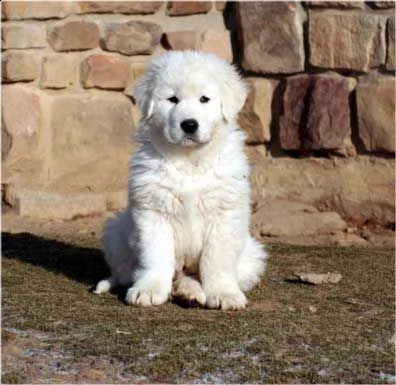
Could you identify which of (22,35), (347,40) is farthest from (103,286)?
(347,40)

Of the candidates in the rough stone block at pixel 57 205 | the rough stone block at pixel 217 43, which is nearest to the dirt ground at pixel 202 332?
the rough stone block at pixel 57 205

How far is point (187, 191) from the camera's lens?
4.54 meters

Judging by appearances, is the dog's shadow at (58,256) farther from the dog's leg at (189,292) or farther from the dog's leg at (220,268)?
the dog's leg at (220,268)

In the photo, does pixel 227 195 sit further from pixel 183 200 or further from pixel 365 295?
pixel 365 295

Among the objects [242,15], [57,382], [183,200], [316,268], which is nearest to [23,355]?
[57,382]

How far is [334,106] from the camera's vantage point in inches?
277

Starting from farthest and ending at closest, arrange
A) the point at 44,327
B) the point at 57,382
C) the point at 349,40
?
the point at 349,40, the point at 44,327, the point at 57,382

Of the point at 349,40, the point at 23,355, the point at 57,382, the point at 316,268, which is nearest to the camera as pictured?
the point at 57,382

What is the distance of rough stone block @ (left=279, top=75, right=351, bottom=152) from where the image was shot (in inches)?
276

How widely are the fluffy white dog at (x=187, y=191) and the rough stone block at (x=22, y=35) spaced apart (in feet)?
8.35

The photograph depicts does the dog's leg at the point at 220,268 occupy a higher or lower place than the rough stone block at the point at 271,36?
lower

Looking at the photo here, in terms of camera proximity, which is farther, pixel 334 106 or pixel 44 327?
pixel 334 106

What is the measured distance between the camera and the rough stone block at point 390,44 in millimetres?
6863

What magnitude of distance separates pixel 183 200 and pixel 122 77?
2947 mm
